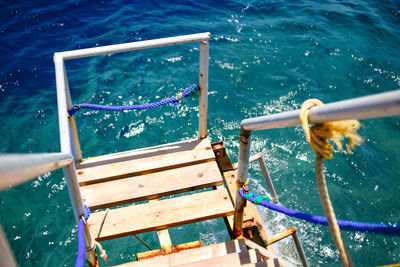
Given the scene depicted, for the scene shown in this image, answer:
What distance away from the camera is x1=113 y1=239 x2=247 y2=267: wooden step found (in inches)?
101

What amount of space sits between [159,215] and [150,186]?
385 millimetres

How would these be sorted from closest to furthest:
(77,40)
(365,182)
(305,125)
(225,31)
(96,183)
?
(305,125), (96,183), (365,182), (77,40), (225,31)

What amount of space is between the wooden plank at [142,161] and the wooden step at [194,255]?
1085 mm

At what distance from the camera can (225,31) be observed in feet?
29.1

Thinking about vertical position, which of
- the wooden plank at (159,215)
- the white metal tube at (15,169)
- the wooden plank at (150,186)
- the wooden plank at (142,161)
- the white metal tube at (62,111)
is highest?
the white metal tube at (15,169)

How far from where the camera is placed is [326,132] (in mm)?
1238

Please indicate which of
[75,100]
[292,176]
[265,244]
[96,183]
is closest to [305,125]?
[265,244]

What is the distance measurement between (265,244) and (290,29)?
7615 mm

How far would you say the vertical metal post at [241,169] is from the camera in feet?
7.09

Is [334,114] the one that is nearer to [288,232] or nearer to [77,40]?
[288,232]

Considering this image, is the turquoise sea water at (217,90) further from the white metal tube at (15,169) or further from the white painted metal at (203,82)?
the white metal tube at (15,169)

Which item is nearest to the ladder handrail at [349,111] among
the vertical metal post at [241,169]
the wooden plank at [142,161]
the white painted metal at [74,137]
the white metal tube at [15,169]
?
the vertical metal post at [241,169]

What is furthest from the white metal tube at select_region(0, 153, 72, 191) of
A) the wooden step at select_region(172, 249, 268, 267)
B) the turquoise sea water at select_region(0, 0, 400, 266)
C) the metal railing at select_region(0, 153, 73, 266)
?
the turquoise sea water at select_region(0, 0, 400, 266)

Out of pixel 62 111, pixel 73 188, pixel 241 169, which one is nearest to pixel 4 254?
pixel 73 188
